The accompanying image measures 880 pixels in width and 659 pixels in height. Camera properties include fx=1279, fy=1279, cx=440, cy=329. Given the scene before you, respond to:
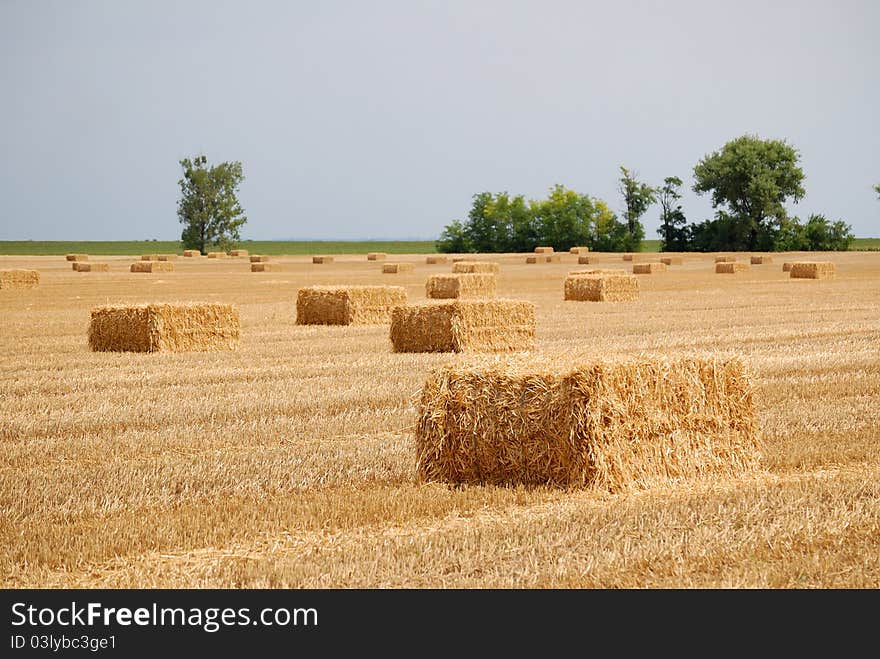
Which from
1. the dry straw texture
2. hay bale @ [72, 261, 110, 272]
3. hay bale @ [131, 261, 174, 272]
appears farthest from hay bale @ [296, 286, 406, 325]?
hay bale @ [72, 261, 110, 272]

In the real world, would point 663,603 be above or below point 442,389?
below

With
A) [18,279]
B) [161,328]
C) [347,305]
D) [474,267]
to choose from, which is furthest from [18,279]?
[161,328]

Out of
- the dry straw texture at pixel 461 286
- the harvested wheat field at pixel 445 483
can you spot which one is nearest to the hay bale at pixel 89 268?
the dry straw texture at pixel 461 286

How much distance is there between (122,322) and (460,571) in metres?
12.7

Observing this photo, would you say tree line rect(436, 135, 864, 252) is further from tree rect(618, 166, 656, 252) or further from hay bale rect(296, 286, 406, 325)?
hay bale rect(296, 286, 406, 325)

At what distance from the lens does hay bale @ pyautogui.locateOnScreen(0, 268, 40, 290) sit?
3734 centimetres

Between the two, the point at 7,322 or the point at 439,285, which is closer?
the point at 7,322

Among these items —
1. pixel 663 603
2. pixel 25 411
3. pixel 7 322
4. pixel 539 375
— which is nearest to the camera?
pixel 663 603

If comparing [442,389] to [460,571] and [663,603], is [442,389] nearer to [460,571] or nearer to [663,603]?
[460,571]

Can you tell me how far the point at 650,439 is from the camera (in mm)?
8516

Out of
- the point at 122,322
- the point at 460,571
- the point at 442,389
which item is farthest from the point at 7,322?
the point at 460,571

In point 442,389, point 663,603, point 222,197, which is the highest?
point 222,197

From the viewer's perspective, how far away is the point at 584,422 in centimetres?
819

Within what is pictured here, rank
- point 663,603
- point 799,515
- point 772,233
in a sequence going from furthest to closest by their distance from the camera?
point 772,233 → point 799,515 → point 663,603
